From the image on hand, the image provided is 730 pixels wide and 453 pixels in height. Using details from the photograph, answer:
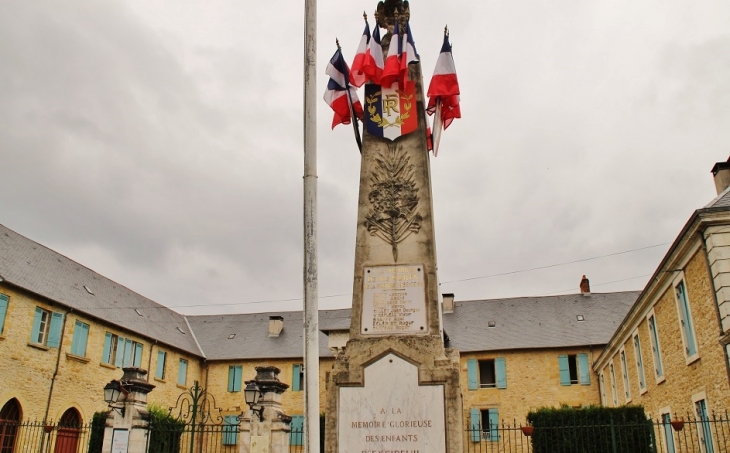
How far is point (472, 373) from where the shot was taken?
2847 cm

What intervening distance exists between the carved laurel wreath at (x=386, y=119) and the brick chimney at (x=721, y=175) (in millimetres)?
9436

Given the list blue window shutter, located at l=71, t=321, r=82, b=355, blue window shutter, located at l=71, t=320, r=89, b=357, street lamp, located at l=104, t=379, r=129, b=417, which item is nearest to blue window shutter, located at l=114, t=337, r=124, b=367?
blue window shutter, located at l=71, t=320, r=89, b=357

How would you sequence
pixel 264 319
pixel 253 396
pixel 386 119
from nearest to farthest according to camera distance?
pixel 386 119 → pixel 253 396 → pixel 264 319

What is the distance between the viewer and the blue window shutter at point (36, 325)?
2055 cm

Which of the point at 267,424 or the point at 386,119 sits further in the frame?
the point at 267,424

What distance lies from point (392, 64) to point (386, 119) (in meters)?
0.72

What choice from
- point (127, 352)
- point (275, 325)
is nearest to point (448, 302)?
point (275, 325)

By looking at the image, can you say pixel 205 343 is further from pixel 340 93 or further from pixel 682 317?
pixel 340 93

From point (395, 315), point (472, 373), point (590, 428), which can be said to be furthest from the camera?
point (472, 373)

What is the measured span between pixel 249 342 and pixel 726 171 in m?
24.5

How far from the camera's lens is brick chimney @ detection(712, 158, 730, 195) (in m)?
14.3

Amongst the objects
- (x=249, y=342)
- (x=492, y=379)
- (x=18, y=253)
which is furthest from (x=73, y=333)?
(x=492, y=379)

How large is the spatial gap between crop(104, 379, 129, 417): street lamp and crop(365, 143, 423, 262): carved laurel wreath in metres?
7.00

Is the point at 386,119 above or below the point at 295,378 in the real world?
above
